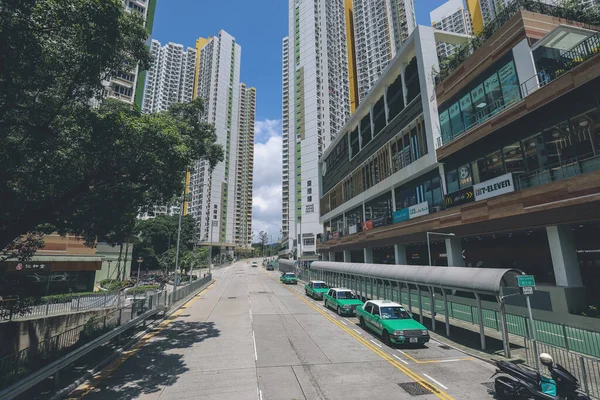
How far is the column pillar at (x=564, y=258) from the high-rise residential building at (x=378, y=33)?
315 ft

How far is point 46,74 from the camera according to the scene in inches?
343

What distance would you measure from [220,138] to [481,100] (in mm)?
120653

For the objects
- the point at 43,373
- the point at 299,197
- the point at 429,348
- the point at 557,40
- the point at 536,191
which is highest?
the point at 299,197

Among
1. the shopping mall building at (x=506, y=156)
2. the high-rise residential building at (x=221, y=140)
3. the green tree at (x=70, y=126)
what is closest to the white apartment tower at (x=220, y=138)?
the high-rise residential building at (x=221, y=140)

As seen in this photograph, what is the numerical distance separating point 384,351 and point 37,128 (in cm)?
1510

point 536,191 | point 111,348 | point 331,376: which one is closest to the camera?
point 331,376

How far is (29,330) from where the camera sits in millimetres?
18234

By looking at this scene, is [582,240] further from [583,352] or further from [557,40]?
[557,40]

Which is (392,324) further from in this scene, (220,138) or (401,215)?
(220,138)

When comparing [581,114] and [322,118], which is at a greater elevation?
[322,118]

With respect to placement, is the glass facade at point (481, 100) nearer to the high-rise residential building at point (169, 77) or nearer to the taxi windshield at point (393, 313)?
the taxi windshield at point (393, 313)

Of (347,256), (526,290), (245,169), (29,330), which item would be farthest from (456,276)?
(245,169)

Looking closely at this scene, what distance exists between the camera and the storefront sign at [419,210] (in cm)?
2648

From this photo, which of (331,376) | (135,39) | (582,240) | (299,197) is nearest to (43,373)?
(331,376)
